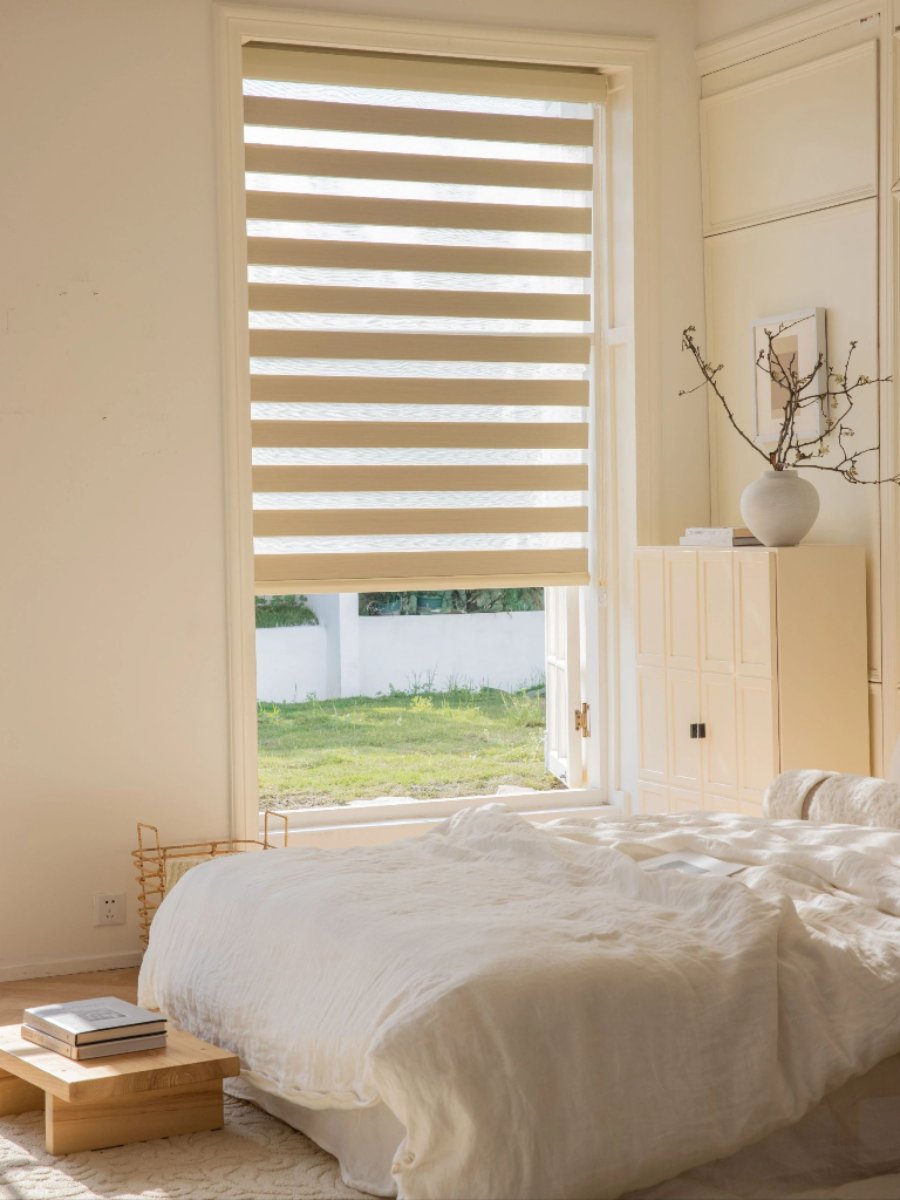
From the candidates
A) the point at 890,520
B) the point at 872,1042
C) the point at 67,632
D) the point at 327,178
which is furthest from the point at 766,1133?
the point at 327,178

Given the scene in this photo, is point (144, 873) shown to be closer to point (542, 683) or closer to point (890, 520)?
point (890, 520)

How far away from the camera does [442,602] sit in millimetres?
7535

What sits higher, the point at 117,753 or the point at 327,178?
the point at 327,178

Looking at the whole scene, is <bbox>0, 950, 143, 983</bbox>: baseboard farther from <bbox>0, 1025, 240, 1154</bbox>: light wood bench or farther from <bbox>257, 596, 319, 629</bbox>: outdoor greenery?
<bbox>257, 596, 319, 629</bbox>: outdoor greenery

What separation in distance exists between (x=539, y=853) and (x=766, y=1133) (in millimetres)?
869

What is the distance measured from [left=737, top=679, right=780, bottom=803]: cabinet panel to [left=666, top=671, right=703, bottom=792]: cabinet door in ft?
0.69

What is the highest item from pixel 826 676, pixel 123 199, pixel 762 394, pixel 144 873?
pixel 123 199

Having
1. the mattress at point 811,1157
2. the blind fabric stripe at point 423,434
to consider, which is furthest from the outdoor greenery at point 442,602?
the mattress at point 811,1157

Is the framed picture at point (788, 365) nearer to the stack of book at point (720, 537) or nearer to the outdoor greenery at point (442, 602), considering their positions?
the stack of book at point (720, 537)

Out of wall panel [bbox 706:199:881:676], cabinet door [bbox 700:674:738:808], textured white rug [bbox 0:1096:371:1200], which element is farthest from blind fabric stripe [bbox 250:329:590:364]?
textured white rug [bbox 0:1096:371:1200]

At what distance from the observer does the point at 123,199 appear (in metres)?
4.60

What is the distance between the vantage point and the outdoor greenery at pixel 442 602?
745 cm

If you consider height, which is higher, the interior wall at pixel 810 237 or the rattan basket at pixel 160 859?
the interior wall at pixel 810 237

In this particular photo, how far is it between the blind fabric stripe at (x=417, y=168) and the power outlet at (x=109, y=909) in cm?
243
